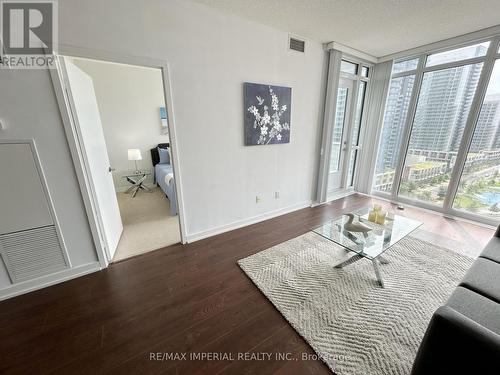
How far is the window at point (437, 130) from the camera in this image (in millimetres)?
3006

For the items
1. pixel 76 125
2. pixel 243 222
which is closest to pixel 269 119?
pixel 243 222

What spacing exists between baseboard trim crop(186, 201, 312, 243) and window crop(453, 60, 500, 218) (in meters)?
2.33

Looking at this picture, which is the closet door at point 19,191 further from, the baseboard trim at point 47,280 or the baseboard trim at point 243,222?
the baseboard trim at point 243,222

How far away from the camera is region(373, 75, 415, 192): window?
3.59m

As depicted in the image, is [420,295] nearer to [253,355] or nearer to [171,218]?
[253,355]

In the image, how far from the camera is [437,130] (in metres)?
3.30

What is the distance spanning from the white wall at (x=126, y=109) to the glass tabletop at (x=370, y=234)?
4.48 meters

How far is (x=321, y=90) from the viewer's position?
131 inches

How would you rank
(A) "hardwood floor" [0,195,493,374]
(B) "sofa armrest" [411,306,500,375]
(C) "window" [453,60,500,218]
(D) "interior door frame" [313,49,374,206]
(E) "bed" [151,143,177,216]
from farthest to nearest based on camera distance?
1. (E) "bed" [151,143,177,216]
2. (D) "interior door frame" [313,49,374,206]
3. (C) "window" [453,60,500,218]
4. (A) "hardwood floor" [0,195,493,374]
5. (B) "sofa armrest" [411,306,500,375]

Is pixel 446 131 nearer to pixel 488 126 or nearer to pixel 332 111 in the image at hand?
pixel 488 126

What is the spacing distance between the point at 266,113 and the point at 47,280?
2.98 meters

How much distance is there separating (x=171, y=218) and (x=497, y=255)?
143 inches

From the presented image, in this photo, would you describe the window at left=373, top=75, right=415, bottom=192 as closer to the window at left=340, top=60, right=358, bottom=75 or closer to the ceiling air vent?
the window at left=340, top=60, right=358, bottom=75

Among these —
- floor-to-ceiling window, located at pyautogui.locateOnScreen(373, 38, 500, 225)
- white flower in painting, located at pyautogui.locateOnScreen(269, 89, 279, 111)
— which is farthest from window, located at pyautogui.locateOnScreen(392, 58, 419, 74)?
white flower in painting, located at pyautogui.locateOnScreen(269, 89, 279, 111)
